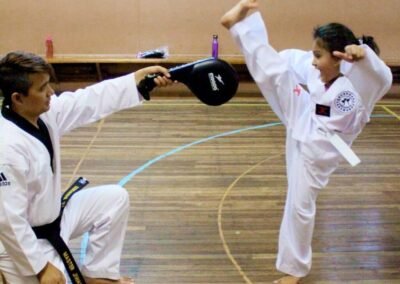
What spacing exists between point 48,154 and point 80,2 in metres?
5.32

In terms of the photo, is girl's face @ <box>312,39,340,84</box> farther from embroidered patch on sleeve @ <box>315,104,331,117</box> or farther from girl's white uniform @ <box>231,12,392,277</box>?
embroidered patch on sleeve @ <box>315,104,331,117</box>

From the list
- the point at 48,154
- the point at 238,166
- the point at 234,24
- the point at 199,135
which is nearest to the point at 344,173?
the point at 238,166

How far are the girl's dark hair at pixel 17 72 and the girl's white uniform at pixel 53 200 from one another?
162mm

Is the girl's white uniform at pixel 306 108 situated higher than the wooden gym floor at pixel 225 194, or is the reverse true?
the girl's white uniform at pixel 306 108

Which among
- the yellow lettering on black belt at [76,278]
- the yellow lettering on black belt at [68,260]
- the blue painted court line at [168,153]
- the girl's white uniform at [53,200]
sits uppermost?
the girl's white uniform at [53,200]

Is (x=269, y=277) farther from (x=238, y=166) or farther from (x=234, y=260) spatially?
(x=238, y=166)

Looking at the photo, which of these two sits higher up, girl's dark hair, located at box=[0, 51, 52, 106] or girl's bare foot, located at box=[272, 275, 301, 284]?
girl's dark hair, located at box=[0, 51, 52, 106]

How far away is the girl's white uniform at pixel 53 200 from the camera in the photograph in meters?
2.39

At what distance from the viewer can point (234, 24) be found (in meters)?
2.88

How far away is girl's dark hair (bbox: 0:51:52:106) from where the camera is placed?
2473mm

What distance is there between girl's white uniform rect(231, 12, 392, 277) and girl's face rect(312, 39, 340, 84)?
0.06 metres

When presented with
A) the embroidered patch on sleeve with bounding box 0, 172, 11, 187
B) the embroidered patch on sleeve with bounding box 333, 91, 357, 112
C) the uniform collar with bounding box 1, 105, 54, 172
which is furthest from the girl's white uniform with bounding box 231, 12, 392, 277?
the embroidered patch on sleeve with bounding box 0, 172, 11, 187

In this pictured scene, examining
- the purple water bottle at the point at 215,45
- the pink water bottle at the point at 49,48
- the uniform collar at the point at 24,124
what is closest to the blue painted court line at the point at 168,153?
the uniform collar at the point at 24,124

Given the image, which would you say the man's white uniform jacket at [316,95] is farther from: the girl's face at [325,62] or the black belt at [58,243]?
the black belt at [58,243]
